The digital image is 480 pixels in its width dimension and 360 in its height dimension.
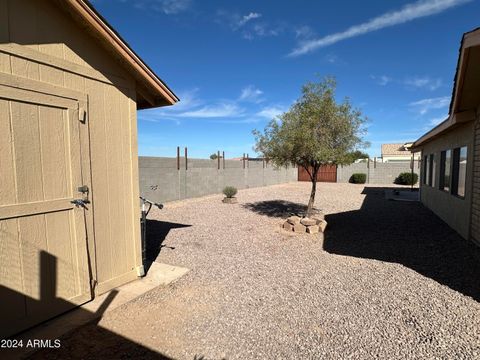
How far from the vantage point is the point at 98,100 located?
3.40m

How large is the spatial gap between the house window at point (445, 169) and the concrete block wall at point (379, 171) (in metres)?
15.6

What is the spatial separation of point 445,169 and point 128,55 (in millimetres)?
9228

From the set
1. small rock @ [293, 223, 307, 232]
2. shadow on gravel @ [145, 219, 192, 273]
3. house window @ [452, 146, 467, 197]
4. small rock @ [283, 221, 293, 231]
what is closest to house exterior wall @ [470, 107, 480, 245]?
house window @ [452, 146, 467, 197]

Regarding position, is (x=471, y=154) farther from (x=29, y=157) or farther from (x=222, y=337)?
(x=29, y=157)

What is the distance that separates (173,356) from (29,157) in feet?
7.77

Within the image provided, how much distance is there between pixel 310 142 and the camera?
23.4 feet

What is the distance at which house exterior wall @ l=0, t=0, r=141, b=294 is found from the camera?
8.76 ft

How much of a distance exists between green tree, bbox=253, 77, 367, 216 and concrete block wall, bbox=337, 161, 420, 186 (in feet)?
57.7

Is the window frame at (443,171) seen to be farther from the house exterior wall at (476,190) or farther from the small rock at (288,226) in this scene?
the small rock at (288,226)

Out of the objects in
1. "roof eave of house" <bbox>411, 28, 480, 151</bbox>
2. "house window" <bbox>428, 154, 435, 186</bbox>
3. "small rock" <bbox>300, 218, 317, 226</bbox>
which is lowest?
"small rock" <bbox>300, 218, 317, 226</bbox>

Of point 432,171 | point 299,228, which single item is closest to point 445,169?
point 432,171

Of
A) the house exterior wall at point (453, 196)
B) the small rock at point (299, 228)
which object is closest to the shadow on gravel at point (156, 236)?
the small rock at point (299, 228)

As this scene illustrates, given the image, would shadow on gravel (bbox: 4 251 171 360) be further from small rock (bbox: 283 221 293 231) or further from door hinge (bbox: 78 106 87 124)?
small rock (bbox: 283 221 293 231)

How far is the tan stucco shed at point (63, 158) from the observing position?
2.59 meters
